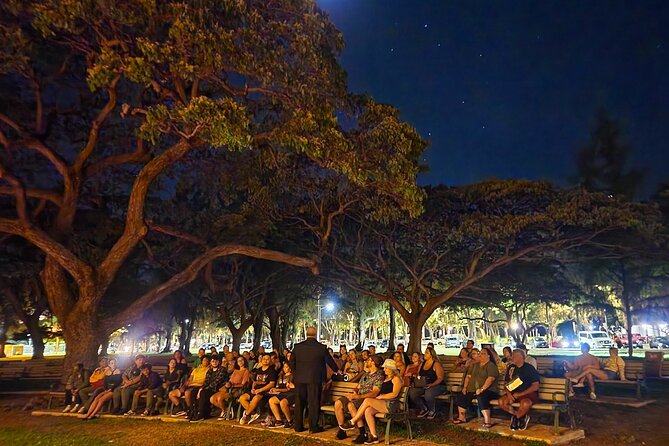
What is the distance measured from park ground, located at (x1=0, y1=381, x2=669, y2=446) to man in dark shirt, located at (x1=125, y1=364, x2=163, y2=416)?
62 cm

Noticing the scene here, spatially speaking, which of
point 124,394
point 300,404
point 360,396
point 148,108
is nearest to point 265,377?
point 300,404

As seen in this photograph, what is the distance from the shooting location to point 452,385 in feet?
32.4

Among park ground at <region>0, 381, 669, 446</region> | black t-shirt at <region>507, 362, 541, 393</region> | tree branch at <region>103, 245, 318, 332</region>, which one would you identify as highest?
tree branch at <region>103, 245, 318, 332</region>

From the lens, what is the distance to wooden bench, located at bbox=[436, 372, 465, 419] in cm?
927

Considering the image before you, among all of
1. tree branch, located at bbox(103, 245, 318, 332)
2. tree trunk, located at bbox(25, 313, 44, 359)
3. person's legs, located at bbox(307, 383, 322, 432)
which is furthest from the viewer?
tree trunk, located at bbox(25, 313, 44, 359)

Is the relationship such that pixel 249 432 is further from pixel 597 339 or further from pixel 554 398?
pixel 597 339

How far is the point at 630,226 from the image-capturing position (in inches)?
631

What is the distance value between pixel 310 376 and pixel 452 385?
10.5 feet

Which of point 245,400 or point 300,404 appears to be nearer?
point 300,404

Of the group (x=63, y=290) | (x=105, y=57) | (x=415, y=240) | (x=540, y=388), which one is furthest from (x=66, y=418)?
(x=415, y=240)

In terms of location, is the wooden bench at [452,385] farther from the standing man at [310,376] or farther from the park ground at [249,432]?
the standing man at [310,376]

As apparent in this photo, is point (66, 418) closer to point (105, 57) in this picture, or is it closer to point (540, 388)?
point (105, 57)

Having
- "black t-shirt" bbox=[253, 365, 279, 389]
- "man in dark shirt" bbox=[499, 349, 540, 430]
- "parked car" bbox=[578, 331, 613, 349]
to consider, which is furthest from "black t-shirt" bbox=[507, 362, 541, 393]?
"parked car" bbox=[578, 331, 613, 349]

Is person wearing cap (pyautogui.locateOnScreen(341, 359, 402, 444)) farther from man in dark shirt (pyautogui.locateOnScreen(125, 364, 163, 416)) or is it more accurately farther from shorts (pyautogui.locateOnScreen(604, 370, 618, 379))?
shorts (pyautogui.locateOnScreen(604, 370, 618, 379))
